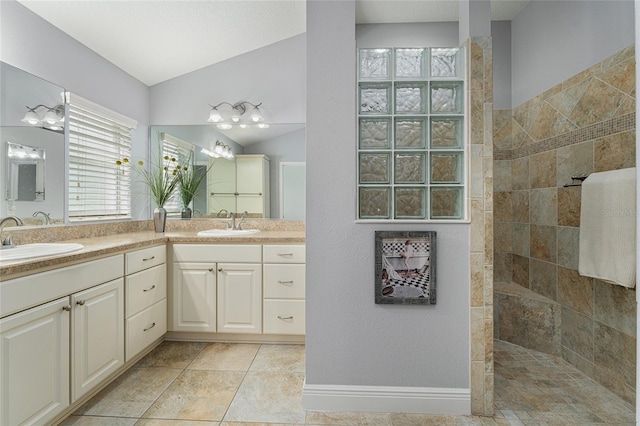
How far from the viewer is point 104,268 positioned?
76.4 inches

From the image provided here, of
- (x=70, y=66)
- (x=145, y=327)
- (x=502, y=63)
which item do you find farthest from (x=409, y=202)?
(x=70, y=66)

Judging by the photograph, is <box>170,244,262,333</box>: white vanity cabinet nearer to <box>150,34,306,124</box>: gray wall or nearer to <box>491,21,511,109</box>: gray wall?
<box>150,34,306,124</box>: gray wall

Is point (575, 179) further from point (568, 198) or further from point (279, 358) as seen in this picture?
point (279, 358)

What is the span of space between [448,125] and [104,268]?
2.14 metres

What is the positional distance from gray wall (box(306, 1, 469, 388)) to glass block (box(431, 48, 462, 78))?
450 millimetres

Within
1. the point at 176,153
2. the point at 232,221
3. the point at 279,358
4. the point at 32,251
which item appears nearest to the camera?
the point at 32,251

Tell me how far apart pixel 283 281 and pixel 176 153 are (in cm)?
174

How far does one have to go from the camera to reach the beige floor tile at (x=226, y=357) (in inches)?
91.4

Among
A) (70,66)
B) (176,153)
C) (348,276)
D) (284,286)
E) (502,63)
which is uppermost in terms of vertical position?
(502,63)

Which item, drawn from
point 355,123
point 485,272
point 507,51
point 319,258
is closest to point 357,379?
point 319,258

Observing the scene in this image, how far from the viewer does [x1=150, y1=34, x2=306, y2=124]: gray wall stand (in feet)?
10.4

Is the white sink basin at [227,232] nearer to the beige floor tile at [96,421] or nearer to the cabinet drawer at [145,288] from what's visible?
the cabinet drawer at [145,288]

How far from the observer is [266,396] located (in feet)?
6.40

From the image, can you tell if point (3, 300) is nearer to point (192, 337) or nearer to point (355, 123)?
point (192, 337)
